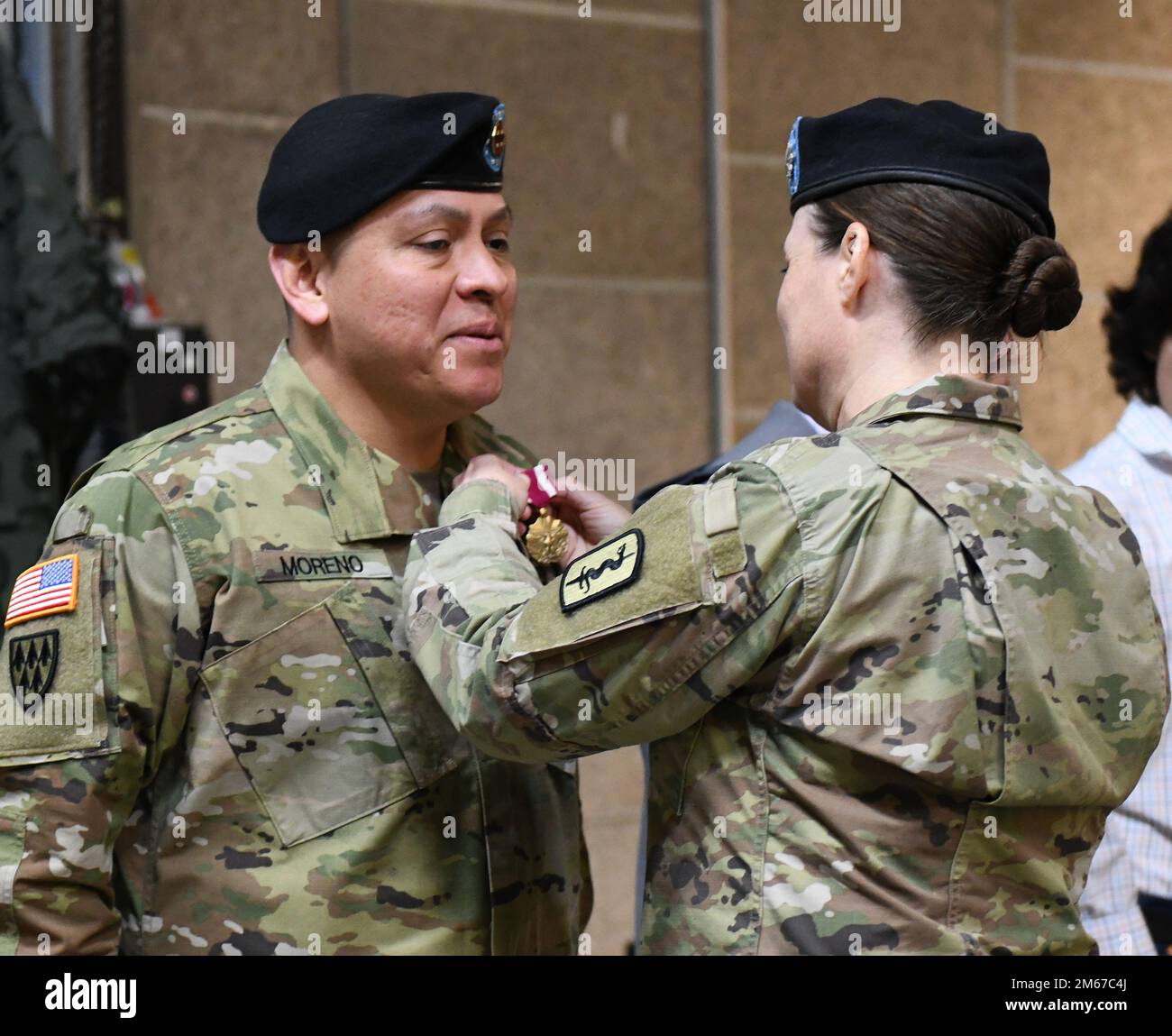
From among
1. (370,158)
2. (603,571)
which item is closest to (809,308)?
(603,571)

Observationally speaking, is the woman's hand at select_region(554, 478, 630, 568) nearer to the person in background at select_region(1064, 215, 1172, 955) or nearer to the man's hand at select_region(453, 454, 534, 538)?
the man's hand at select_region(453, 454, 534, 538)

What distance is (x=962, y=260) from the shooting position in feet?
4.66

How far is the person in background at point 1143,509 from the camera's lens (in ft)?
6.89

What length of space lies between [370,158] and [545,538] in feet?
1.55

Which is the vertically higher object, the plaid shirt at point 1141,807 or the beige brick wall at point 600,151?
the beige brick wall at point 600,151

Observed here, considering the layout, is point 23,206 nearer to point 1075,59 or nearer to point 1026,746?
point 1026,746

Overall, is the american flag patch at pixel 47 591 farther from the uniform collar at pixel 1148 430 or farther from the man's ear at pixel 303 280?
the uniform collar at pixel 1148 430

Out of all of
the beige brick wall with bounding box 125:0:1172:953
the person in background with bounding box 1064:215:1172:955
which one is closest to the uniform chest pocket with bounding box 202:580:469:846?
the person in background with bounding box 1064:215:1172:955

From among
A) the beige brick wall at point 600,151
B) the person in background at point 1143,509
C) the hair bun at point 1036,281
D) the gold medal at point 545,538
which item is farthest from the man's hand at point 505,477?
the beige brick wall at point 600,151

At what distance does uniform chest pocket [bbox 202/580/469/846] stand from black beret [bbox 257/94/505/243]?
427mm

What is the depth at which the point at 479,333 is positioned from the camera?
1674mm

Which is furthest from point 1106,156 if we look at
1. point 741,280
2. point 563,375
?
point 563,375

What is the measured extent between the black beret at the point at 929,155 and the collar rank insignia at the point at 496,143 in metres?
0.38

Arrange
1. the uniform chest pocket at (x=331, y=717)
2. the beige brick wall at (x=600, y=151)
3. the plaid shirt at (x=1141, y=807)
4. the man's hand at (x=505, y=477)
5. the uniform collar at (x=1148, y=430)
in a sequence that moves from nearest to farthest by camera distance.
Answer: the uniform chest pocket at (x=331, y=717) < the man's hand at (x=505, y=477) < the plaid shirt at (x=1141, y=807) < the uniform collar at (x=1148, y=430) < the beige brick wall at (x=600, y=151)
